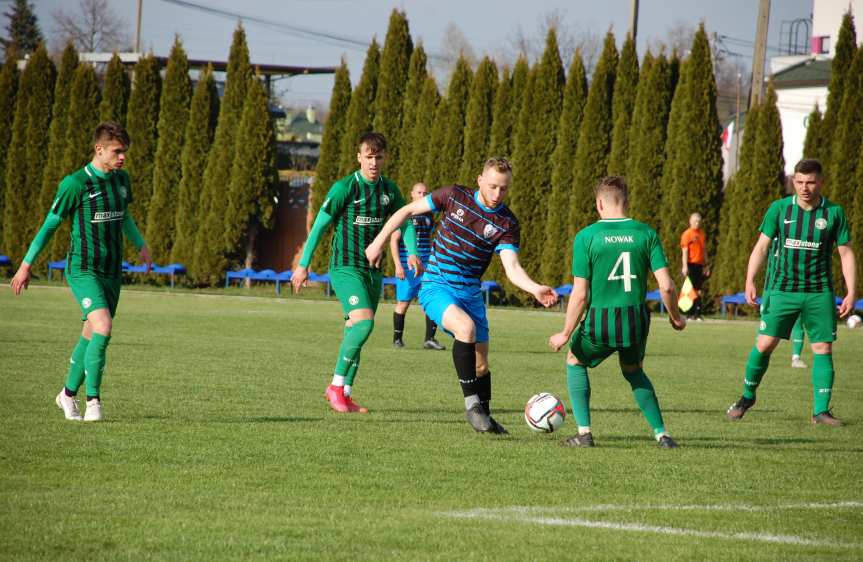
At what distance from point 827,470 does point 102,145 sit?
5.56 metres

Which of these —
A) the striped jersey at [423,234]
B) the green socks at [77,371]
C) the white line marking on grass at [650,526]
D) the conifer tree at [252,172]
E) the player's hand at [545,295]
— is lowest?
the white line marking on grass at [650,526]

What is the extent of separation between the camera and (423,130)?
3162 centimetres

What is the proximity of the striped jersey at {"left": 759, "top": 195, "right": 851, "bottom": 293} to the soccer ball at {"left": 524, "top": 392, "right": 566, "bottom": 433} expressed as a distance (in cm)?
280

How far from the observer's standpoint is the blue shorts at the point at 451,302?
8.44 m

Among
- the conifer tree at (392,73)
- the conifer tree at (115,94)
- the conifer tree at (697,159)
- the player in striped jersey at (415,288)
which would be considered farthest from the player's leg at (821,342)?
the conifer tree at (115,94)

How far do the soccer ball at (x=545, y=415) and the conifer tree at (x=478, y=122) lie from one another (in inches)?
886

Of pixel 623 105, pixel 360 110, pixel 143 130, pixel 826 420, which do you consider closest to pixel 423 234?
pixel 826 420

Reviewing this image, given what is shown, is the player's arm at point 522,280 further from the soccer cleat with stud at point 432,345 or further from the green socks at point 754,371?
the soccer cleat with stud at point 432,345

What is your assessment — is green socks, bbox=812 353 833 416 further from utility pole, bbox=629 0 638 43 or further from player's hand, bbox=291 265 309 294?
utility pole, bbox=629 0 638 43

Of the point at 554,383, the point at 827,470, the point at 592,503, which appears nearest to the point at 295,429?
the point at 592,503

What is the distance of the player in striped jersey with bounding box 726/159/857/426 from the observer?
990cm

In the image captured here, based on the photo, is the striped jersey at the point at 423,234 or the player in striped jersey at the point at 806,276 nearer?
the player in striped jersey at the point at 806,276

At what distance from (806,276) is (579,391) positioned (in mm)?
3076

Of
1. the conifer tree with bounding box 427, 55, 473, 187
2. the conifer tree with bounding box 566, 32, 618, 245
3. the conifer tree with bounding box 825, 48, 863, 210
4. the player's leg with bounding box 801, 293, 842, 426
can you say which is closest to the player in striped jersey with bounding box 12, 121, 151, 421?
the player's leg with bounding box 801, 293, 842, 426
